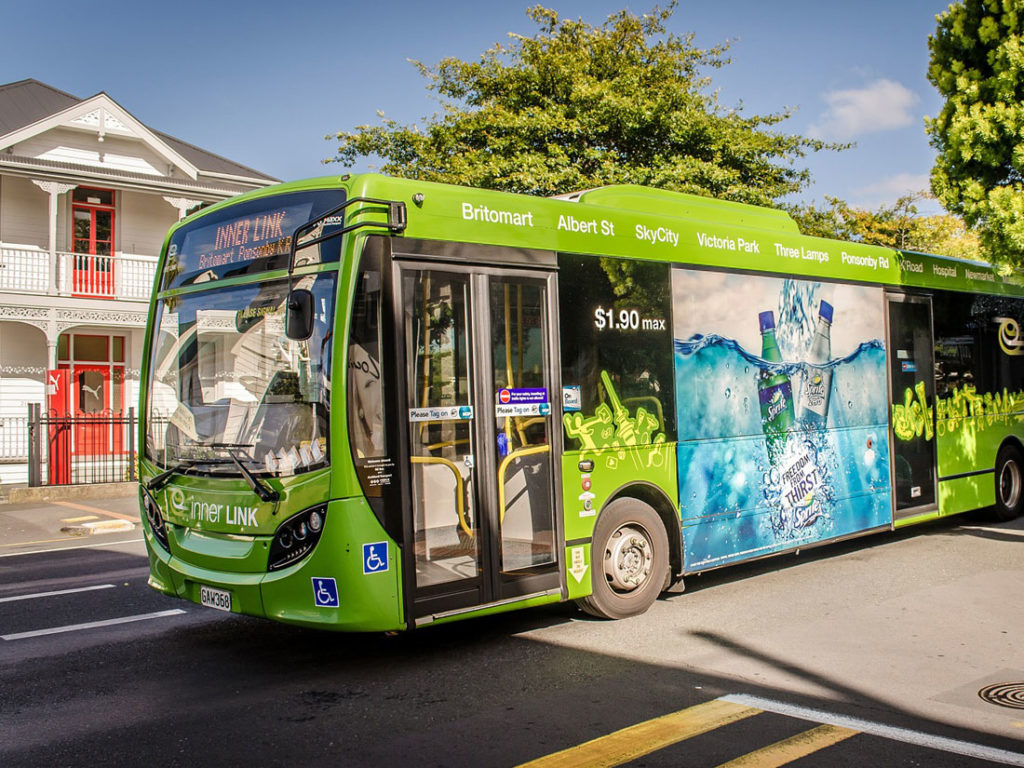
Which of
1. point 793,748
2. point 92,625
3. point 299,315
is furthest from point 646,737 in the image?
point 92,625

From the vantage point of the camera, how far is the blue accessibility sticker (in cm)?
554

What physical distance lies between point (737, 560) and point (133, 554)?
289 inches

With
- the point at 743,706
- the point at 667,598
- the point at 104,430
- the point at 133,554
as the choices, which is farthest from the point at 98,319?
the point at 743,706

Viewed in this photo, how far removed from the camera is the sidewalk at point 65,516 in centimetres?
1332

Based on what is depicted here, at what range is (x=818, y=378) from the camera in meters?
9.16

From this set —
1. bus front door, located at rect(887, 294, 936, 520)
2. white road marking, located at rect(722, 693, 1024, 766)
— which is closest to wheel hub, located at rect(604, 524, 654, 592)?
white road marking, located at rect(722, 693, 1024, 766)

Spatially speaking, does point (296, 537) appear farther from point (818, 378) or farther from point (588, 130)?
point (588, 130)

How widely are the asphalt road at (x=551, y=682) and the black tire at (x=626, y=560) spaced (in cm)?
18

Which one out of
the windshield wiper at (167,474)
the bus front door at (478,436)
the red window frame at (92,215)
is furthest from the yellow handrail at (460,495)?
the red window frame at (92,215)

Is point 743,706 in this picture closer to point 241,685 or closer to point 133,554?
point 241,685

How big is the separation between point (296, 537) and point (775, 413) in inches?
189

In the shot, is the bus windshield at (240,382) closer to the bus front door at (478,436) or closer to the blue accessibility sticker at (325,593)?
the bus front door at (478,436)

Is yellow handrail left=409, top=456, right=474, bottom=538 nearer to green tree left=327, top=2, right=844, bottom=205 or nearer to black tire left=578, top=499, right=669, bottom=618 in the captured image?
black tire left=578, top=499, right=669, bottom=618

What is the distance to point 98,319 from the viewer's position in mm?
22641
